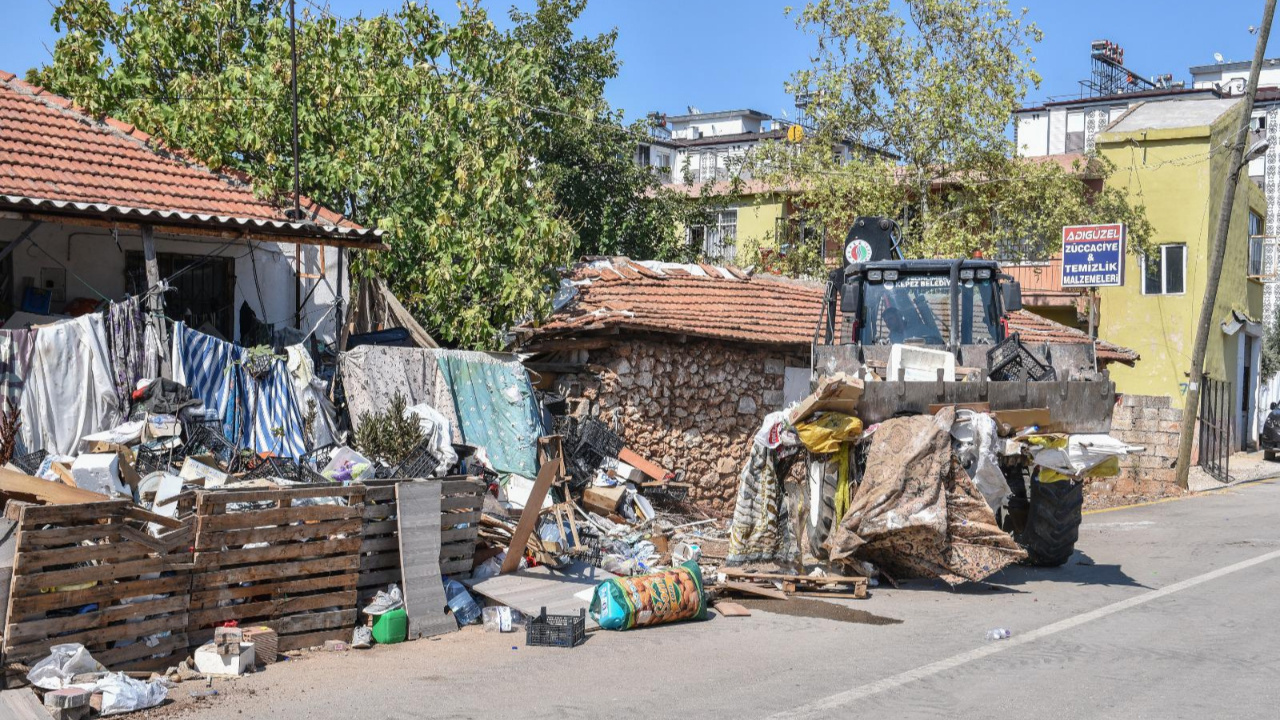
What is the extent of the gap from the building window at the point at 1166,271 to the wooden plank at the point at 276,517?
1045 inches

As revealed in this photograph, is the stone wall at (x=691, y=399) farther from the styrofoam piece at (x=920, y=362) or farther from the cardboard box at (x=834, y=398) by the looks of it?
the cardboard box at (x=834, y=398)

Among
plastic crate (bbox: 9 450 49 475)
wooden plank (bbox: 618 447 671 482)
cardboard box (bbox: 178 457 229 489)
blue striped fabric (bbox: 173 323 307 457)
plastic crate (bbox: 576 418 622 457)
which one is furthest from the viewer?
wooden plank (bbox: 618 447 671 482)

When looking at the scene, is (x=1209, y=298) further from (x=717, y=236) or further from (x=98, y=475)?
(x=98, y=475)

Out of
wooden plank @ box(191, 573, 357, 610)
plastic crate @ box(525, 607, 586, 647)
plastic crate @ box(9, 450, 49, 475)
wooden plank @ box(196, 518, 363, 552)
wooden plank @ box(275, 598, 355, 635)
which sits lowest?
plastic crate @ box(525, 607, 586, 647)

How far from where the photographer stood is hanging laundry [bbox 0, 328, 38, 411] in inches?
437

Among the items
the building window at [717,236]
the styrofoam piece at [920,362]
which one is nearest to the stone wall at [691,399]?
the styrofoam piece at [920,362]

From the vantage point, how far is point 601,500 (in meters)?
14.2

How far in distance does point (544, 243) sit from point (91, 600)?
971cm

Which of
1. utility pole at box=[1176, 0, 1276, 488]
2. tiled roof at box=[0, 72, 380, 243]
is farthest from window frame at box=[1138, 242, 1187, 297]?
tiled roof at box=[0, 72, 380, 243]

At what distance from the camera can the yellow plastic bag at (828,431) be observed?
34.8 ft

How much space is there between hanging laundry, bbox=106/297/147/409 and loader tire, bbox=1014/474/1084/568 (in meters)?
9.10

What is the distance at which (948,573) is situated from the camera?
10.4m

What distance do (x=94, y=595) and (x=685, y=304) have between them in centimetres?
1140

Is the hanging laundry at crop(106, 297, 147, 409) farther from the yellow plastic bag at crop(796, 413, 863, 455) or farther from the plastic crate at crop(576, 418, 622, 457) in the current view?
the yellow plastic bag at crop(796, 413, 863, 455)
